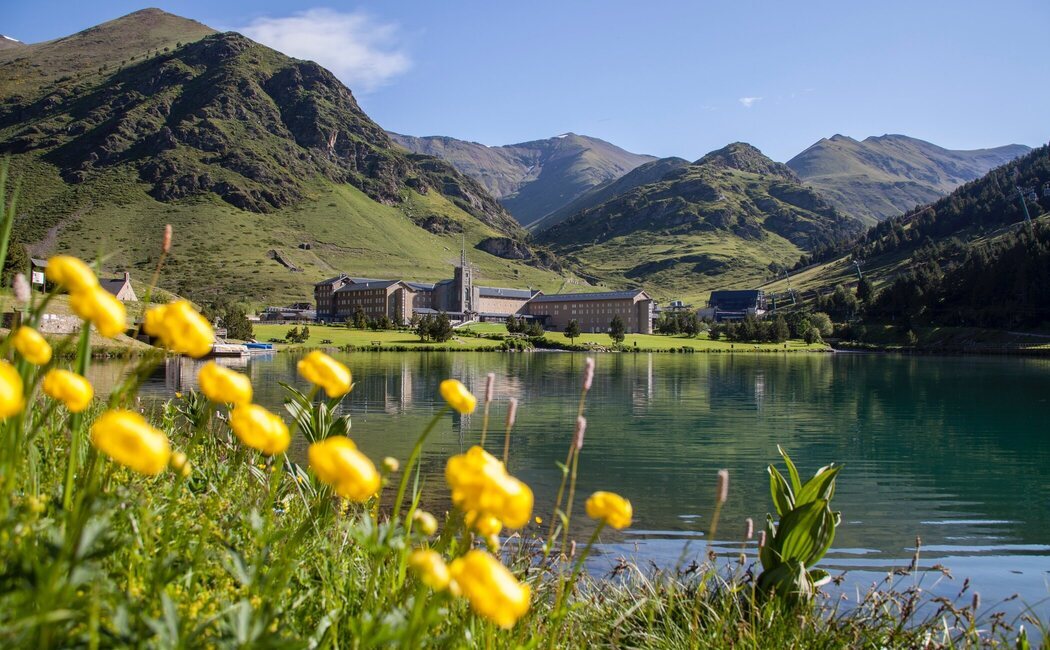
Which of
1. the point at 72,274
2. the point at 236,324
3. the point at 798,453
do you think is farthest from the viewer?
the point at 236,324

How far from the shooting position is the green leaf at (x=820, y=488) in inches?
221

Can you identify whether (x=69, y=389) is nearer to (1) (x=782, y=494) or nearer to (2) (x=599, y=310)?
(1) (x=782, y=494)

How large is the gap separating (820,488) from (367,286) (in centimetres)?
16916

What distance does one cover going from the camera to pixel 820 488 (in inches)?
224

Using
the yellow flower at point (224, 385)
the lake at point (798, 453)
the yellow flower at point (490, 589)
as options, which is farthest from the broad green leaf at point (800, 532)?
the yellow flower at point (224, 385)

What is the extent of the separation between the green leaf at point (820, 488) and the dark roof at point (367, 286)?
538 ft

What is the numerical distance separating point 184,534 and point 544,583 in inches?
165

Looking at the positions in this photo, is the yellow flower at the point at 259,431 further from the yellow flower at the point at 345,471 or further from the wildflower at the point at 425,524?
the wildflower at the point at 425,524

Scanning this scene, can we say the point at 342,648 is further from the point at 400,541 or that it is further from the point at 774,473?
the point at 774,473

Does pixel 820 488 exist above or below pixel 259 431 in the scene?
below

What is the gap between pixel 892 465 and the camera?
71.1 feet

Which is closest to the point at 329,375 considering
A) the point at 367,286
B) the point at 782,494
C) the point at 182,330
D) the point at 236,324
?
the point at 182,330

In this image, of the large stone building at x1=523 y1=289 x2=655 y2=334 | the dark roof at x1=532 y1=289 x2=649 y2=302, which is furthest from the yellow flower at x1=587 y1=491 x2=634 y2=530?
the dark roof at x1=532 y1=289 x2=649 y2=302

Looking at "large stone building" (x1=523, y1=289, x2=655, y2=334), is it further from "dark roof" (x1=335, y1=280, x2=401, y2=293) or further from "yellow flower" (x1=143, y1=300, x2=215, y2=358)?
"yellow flower" (x1=143, y1=300, x2=215, y2=358)
